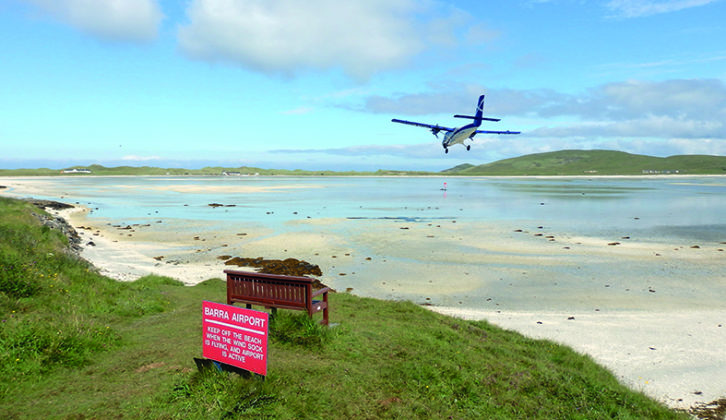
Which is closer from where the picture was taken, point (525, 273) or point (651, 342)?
point (651, 342)

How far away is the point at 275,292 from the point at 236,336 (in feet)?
9.45

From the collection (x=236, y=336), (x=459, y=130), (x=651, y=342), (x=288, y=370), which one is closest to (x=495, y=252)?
(x=651, y=342)

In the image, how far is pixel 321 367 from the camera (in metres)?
7.38

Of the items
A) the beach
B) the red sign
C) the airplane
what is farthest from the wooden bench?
the airplane

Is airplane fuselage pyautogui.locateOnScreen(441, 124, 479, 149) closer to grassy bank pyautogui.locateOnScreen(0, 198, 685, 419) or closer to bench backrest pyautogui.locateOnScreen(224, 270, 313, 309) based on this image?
grassy bank pyautogui.locateOnScreen(0, 198, 685, 419)

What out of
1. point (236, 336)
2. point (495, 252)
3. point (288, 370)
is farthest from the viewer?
point (495, 252)

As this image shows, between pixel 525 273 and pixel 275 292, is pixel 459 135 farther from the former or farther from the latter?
pixel 275 292

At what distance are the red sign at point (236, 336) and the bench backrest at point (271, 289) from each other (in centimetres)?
242

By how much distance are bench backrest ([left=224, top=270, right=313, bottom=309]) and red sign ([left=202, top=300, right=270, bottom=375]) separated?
7.92 ft

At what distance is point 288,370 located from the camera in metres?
7.02

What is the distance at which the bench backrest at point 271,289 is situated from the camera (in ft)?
29.2

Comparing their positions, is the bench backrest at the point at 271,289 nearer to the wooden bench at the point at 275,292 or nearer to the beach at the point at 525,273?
the wooden bench at the point at 275,292

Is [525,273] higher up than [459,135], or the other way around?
[459,135]

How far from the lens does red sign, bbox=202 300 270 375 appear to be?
20.1 ft
